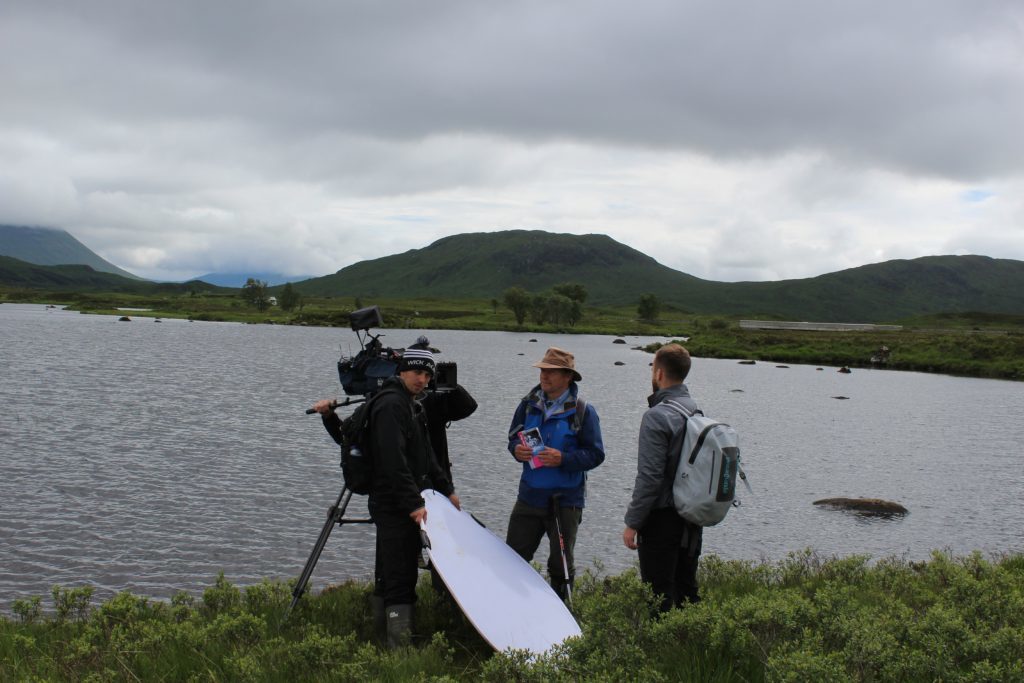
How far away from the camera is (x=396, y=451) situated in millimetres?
8094

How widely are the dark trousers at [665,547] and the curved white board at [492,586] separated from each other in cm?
101

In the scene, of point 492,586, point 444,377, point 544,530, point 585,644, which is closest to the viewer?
point 585,644

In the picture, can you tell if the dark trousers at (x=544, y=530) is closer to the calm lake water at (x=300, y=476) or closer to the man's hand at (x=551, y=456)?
the man's hand at (x=551, y=456)

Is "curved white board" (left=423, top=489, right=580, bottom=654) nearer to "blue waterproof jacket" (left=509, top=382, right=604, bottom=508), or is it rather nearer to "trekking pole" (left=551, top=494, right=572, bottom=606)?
"trekking pole" (left=551, top=494, right=572, bottom=606)

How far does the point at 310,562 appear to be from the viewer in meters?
9.12

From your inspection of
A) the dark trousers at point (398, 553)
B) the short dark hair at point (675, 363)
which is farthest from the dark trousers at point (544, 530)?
the short dark hair at point (675, 363)

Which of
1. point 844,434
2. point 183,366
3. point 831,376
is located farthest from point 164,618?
point 831,376

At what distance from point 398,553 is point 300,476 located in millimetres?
15819

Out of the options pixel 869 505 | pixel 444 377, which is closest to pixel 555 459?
pixel 444 377

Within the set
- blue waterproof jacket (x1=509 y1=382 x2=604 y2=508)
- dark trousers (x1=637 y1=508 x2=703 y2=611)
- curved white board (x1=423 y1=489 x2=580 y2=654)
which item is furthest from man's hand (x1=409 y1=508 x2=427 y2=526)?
dark trousers (x1=637 y1=508 x2=703 y2=611)

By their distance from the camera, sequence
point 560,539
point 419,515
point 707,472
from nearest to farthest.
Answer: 1. point 707,472
2. point 419,515
3. point 560,539

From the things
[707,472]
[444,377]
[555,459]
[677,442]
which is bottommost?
[555,459]

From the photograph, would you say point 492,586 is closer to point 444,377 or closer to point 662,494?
point 662,494

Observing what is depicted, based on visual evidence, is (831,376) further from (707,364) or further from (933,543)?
(933,543)
